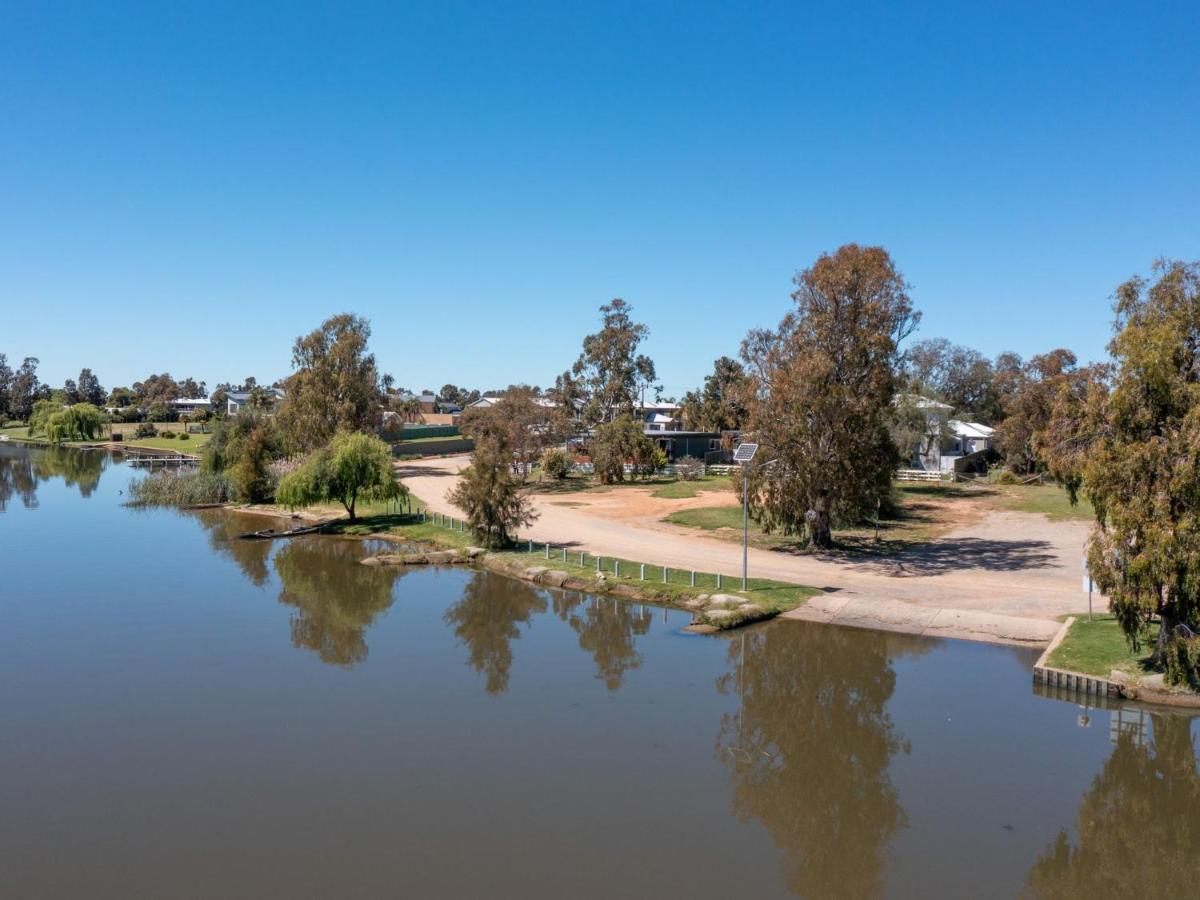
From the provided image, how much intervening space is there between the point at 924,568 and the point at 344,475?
26.7 meters

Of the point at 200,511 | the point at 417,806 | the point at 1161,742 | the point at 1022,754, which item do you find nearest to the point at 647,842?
the point at 417,806

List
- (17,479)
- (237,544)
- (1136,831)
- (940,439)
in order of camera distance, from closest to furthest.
A: (1136,831) < (237,544) < (940,439) < (17,479)

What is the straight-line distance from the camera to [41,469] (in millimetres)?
71438

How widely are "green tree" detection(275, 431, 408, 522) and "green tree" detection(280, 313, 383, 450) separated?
42.8ft

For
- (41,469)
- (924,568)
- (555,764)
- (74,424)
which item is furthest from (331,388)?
(74,424)

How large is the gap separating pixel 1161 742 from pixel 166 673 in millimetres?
20546

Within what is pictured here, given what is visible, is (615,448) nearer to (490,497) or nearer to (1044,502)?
(490,497)

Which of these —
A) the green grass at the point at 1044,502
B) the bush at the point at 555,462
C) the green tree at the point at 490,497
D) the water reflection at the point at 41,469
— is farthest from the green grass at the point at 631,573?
the water reflection at the point at 41,469

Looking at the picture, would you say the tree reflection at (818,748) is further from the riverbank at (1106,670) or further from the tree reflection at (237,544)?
the tree reflection at (237,544)

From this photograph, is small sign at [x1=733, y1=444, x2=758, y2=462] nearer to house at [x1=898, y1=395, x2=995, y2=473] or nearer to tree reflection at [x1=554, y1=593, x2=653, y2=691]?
tree reflection at [x1=554, y1=593, x2=653, y2=691]

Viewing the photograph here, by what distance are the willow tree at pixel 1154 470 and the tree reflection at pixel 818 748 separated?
5.38 meters

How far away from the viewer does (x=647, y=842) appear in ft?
39.5

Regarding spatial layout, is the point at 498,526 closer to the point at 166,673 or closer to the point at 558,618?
the point at 558,618

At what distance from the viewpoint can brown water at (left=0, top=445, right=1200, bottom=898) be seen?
11.5m
